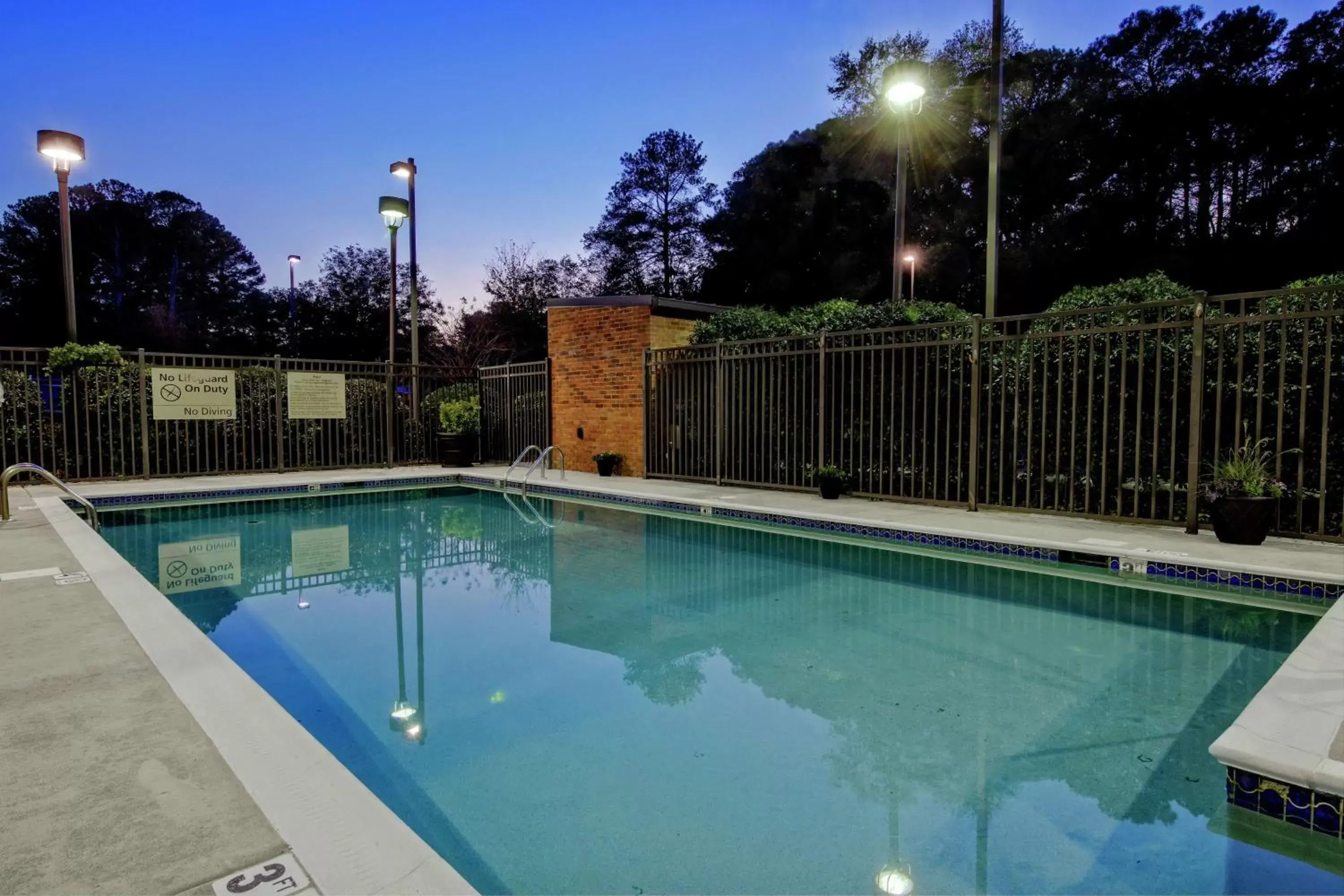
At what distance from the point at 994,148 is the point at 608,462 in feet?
20.9

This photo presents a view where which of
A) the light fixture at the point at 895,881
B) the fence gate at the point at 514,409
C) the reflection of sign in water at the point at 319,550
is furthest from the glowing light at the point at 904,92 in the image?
the light fixture at the point at 895,881

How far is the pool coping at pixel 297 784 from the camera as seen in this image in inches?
62.1

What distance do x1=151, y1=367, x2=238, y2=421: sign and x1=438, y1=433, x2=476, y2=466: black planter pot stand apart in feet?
10.3

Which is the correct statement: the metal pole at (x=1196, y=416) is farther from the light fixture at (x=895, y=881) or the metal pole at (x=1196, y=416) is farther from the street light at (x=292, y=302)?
the street light at (x=292, y=302)

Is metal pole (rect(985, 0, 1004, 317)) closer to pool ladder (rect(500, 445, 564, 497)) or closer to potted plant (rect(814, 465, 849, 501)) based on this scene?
potted plant (rect(814, 465, 849, 501))

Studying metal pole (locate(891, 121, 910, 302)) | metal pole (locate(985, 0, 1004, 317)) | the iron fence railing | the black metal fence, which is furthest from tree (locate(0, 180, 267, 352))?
metal pole (locate(985, 0, 1004, 317))

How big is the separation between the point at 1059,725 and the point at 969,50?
27021 mm

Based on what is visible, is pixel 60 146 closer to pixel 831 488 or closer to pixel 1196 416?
pixel 831 488

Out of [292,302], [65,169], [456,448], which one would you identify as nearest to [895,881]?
[456,448]

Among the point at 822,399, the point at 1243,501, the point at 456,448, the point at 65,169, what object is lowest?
the point at 1243,501

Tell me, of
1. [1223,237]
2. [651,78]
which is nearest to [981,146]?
[1223,237]

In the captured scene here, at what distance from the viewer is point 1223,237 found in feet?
64.1

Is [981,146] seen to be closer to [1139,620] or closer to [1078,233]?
[1078,233]

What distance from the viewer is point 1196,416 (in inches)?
231
